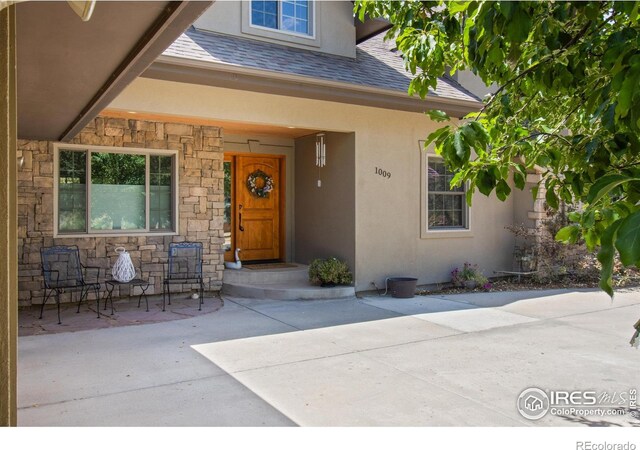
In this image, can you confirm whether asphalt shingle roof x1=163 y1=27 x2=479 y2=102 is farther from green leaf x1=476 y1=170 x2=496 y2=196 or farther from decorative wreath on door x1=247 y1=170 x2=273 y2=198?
green leaf x1=476 y1=170 x2=496 y2=196

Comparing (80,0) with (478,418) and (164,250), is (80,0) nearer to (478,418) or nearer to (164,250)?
(478,418)

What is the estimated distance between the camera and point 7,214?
200cm

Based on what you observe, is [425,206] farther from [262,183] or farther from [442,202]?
[262,183]

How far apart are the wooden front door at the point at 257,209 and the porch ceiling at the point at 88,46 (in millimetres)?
4814

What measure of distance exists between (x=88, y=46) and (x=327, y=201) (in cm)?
628

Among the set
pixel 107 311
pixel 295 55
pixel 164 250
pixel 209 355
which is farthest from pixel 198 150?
pixel 209 355

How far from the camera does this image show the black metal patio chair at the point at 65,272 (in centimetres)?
727

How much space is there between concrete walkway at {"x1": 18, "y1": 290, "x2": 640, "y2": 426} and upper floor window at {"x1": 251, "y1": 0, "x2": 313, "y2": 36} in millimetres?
5106

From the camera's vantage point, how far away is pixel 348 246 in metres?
9.17

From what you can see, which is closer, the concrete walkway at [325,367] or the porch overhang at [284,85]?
the concrete walkway at [325,367]

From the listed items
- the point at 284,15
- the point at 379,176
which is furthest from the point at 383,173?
the point at 284,15

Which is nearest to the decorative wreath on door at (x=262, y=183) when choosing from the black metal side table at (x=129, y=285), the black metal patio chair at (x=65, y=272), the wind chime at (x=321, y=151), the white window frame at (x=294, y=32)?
the wind chime at (x=321, y=151)

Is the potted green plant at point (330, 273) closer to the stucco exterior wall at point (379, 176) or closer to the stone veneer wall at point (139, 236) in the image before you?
the stucco exterior wall at point (379, 176)

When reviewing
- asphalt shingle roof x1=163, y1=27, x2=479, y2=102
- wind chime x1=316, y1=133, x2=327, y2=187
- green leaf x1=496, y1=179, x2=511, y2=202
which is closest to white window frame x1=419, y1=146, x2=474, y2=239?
asphalt shingle roof x1=163, y1=27, x2=479, y2=102
